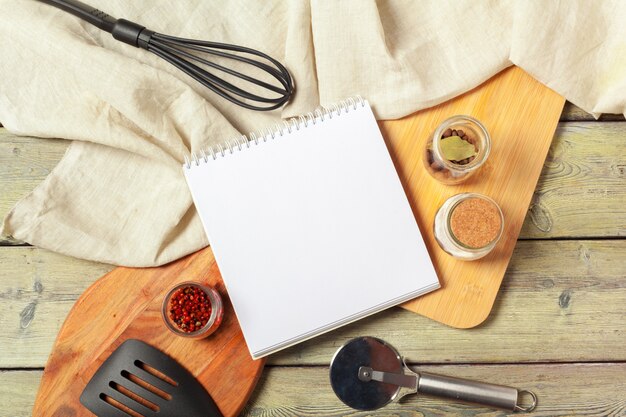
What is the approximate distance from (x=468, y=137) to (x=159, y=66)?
0.41 meters

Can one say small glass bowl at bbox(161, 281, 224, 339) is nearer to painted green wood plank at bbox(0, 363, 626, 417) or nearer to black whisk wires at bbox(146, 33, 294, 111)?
painted green wood plank at bbox(0, 363, 626, 417)

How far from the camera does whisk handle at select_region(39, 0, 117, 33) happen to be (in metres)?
0.70

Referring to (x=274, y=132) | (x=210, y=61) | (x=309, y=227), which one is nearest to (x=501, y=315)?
(x=309, y=227)

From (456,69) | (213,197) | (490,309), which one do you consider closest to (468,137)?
(456,69)

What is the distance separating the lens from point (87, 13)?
706 millimetres

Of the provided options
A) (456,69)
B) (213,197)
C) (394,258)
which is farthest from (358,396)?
(456,69)

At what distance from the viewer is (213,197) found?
27.4 inches

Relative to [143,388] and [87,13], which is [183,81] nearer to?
[87,13]

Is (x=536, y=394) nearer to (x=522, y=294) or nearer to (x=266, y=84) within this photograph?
(x=522, y=294)

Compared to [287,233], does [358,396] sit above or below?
below

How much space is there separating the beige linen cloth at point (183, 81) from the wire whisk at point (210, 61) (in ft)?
0.07

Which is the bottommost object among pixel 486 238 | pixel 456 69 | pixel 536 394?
pixel 536 394

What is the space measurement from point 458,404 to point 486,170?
30 centimetres

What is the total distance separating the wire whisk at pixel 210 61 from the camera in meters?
0.70
